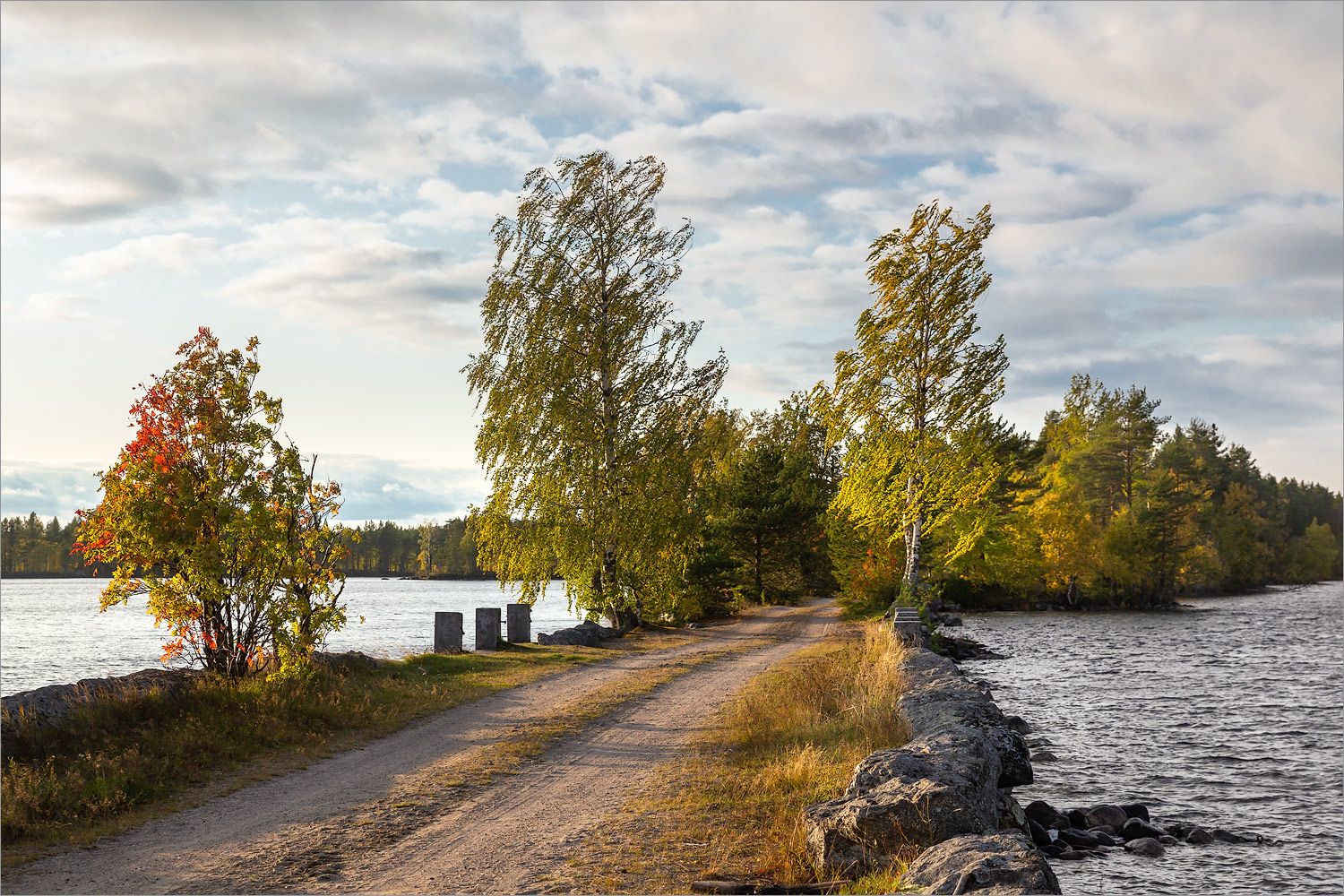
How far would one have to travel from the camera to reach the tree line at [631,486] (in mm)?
15891

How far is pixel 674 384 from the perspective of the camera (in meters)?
30.5

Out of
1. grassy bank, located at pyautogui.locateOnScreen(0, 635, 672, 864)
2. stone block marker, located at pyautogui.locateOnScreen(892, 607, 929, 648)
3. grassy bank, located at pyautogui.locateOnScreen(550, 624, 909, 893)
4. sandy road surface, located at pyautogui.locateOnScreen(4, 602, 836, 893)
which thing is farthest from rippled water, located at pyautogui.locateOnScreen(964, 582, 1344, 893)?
grassy bank, located at pyautogui.locateOnScreen(0, 635, 672, 864)

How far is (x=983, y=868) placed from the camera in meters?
6.84

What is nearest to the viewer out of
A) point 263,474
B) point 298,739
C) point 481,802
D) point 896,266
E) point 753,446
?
point 481,802

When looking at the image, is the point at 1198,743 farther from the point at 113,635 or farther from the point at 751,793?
the point at 113,635

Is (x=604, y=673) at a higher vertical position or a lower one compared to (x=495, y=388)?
lower

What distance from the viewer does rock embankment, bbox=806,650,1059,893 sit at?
22.5ft

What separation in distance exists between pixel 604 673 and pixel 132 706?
33.0 ft

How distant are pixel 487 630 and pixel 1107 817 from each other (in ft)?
53.5

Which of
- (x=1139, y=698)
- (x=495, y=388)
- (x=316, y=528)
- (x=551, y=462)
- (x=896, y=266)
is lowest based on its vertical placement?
(x=1139, y=698)

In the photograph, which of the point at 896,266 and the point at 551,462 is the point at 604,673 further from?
the point at 896,266

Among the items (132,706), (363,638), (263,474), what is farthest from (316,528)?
(363,638)

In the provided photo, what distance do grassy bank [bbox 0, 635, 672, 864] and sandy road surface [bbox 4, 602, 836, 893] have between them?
0.54 m

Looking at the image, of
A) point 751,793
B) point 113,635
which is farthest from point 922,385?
point 113,635
